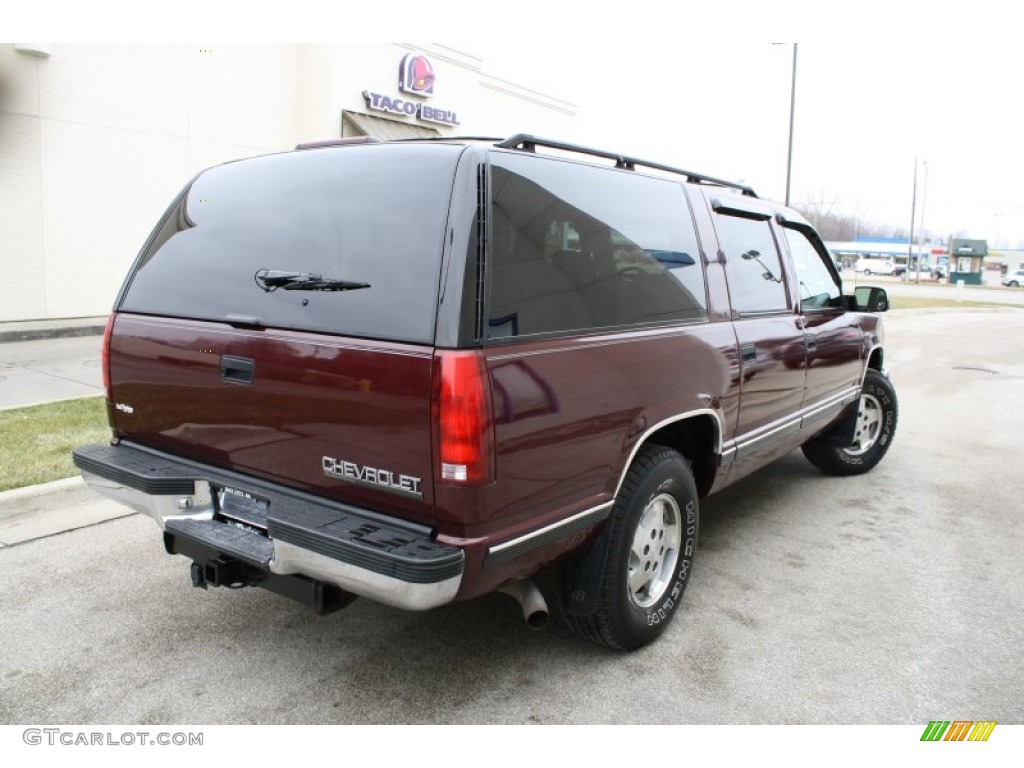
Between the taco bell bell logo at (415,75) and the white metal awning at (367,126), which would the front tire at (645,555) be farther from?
the taco bell bell logo at (415,75)

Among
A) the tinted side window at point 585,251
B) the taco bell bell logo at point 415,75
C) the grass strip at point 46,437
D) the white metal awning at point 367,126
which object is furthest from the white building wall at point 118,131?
the tinted side window at point 585,251

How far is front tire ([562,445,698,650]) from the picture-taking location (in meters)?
3.10

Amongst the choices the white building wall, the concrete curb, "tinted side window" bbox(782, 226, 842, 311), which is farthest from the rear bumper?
the white building wall

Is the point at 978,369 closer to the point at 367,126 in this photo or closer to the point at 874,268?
the point at 367,126

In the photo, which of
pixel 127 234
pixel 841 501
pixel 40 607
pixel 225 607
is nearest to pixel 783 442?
pixel 841 501

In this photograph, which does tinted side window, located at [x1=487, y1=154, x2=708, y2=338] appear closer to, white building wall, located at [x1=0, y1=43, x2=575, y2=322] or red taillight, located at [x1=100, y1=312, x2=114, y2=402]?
red taillight, located at [x1=100, y1=312, x2=114, y2=402]

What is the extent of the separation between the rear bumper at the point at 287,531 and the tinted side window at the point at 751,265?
2.26 meters

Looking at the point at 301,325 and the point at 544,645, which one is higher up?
the point at 301,325

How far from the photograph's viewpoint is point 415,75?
18.0m

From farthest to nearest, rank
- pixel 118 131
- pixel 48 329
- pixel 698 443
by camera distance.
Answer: pixel 118 131
pixel 48 329
pixel 698 443

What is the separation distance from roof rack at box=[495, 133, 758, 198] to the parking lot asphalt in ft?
6.77

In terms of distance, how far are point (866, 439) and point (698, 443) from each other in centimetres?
312

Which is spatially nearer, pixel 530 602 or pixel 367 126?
pixel 530 602
